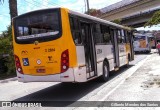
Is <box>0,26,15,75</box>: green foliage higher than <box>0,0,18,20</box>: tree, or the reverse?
<box>0,0,18,20</box>: tree

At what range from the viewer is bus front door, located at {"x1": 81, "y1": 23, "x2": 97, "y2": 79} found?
12.4 m

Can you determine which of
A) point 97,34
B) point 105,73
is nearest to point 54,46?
point 97,34

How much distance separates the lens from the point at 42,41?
11070 millimetres

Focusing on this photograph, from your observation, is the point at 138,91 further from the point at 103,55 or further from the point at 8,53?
the point at 8,53

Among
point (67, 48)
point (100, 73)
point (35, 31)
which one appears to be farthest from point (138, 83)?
point (35, 31)

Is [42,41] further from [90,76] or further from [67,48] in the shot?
[90,76]

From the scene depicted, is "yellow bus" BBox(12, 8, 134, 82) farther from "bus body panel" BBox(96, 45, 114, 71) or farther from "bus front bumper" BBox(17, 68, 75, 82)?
"bus body panel" BBox(96, 45, 114, 71)

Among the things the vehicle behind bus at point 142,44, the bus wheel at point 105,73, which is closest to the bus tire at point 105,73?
the bus wheel at point 105,73

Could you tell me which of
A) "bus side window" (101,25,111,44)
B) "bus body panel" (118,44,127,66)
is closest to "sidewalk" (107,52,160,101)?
"bus side window" (101,25,111,44)

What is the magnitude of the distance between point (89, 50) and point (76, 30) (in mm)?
1565

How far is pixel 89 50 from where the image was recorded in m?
12.8

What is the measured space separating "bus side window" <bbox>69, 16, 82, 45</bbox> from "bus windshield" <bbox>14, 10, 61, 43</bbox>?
56 centimetres

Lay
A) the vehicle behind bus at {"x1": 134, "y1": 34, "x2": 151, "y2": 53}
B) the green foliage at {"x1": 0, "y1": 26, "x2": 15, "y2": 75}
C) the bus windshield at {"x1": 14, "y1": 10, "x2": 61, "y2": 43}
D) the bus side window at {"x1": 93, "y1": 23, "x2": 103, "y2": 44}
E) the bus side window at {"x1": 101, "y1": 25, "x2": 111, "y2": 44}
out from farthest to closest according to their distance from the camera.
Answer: the vehicle behind bus at {"x1": 134, "y1": 34, "x2": 151, "y2": 53}, the green foliage at {"x1": 0, "y1": 26, "x2": 15, "y2": 75}, the bus side window at {"x1": 101, "y1": 25, "x2": 111, "y2": 44}, the bus side window at {"x1": 93, "y1": 23, "x2": 103, "y2": 44}, the bus windshield at {"x1": 14, "y1": 10, "x2": 61, "y2": 43}

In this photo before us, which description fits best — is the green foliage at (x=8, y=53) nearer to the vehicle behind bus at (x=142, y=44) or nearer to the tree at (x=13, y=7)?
the tree at (x=13, y=7)
